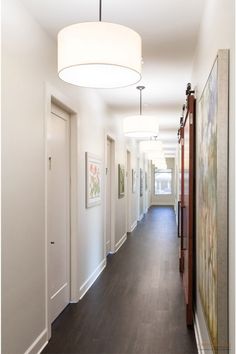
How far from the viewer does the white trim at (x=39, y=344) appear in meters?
3.10

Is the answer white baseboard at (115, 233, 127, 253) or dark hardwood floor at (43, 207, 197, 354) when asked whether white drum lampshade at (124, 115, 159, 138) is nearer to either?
dark hardwood floor at (43, 207, 197, 354)

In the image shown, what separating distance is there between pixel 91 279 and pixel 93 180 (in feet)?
4.81

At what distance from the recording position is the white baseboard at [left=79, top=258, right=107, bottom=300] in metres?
4.91

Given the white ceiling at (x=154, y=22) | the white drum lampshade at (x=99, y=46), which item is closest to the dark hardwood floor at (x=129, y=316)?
the white drum lampshade at (x=99, y=46)

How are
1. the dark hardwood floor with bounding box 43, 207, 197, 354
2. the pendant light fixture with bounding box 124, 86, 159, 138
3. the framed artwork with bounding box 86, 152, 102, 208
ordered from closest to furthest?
the dark hardwood floor with bounding box 43, 207, 197, 354 → the framed artwork with bounding box 86, 152, 102, 208 → the pendant light fixture with bounding box 124, 86, 159, 138

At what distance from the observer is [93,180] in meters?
5.52

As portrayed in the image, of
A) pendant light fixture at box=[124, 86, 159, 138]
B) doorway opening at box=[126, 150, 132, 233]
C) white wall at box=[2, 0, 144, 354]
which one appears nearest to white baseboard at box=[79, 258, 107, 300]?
white wall at box=[2, 0, 144, 354]

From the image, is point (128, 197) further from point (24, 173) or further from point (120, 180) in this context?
point (24, 173)

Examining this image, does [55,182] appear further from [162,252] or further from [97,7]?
[162,252]

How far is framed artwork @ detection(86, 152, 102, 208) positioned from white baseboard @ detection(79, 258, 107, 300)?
1061mm

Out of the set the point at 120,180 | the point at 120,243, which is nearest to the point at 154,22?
the point at 120,180

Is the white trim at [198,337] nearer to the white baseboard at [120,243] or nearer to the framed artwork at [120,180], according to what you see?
the white baseboard at [120,243]

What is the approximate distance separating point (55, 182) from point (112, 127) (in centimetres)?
378

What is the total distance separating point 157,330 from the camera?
380 centimetres
